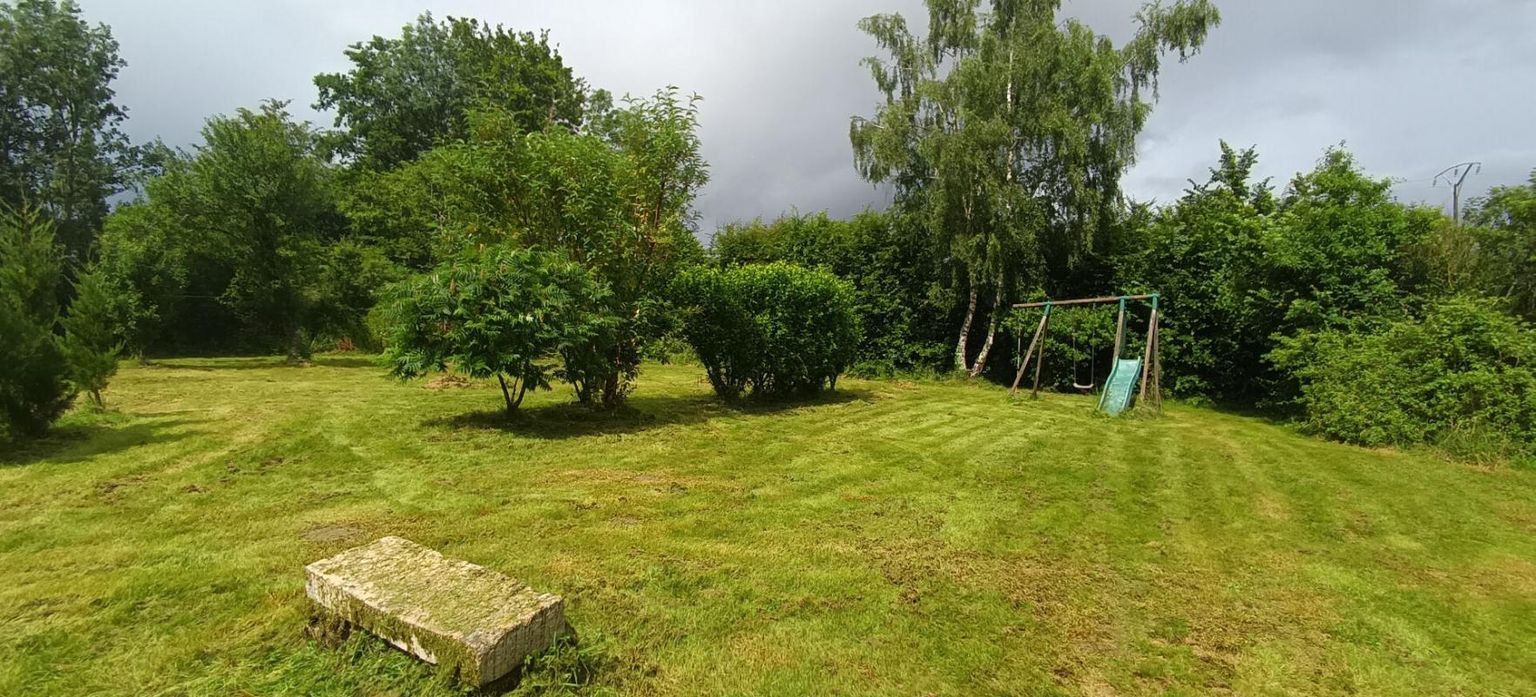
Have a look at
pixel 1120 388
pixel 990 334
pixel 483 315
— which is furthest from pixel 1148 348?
pixel 483 315

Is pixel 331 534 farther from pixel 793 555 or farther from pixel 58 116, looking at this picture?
pixel 58 116

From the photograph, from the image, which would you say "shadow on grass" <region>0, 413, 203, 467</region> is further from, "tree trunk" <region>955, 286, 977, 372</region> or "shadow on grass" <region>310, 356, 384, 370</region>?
"tree trunk" <region>955, 286, 977, 372</region>

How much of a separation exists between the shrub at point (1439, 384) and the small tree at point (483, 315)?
10509 millimetres

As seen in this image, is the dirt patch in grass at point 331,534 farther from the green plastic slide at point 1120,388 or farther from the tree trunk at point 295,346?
the tree trunk at point 295,346

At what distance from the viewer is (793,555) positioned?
3.92 m

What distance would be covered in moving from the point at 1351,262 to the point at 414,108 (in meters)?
33.5

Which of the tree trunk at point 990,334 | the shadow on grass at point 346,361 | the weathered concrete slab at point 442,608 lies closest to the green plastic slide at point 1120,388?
the tree trunk at point 990,334

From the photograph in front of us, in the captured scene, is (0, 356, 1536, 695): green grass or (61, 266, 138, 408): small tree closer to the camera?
(0, 356, 1536, 695): green grass

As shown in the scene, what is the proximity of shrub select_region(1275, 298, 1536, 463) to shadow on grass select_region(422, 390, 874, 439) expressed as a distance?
7007mm

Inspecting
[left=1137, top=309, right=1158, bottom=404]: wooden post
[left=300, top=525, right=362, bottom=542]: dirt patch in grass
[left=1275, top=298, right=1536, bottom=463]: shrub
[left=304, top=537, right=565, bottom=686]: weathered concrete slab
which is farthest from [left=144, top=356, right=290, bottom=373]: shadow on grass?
[left=1275, top=298, right=1536, bottom=463]: shrub

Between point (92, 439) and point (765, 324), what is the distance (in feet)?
27.0

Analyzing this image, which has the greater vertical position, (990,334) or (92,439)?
(990,334)

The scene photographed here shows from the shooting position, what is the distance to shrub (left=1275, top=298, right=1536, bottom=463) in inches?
288

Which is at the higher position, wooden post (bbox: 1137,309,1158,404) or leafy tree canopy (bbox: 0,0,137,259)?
leafy tree canopy (bbox: 0,0,137,259)
